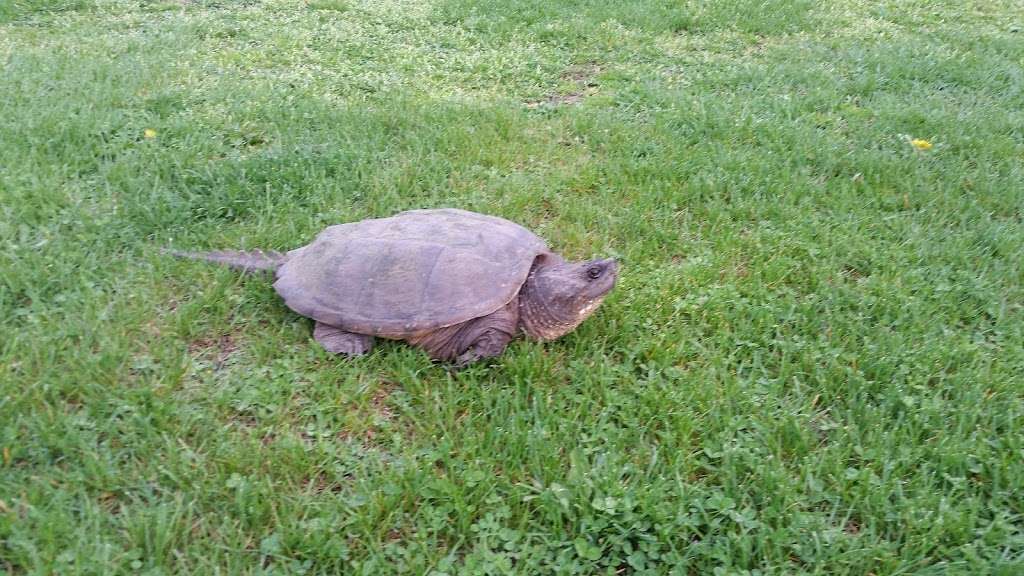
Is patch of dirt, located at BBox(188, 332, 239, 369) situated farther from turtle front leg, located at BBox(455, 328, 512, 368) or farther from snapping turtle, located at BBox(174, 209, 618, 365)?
turtle front leg, located at BBox(455, 328, 512, 368)

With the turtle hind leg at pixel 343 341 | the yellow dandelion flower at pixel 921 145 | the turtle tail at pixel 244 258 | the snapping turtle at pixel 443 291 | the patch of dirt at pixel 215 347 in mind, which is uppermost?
the yellow dandelion flower at pixel 921 145

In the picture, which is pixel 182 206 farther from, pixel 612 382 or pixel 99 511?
pixel 612 382

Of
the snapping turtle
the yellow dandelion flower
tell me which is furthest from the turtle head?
the yellow dandelion flower

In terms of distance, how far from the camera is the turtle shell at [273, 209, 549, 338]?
2730 mm

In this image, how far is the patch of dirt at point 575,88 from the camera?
5426 millimetres

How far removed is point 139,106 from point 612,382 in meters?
4.11

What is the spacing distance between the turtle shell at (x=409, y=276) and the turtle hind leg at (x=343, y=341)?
64 millimetres

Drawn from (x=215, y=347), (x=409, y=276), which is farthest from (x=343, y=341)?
(x=215, y=347)

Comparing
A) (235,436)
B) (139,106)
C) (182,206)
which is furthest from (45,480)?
(139,106)

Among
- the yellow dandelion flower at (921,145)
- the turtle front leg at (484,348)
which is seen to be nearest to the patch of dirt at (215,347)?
the turtle front leg at (484,348)

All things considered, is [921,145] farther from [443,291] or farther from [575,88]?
[443,291]

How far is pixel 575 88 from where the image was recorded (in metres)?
5.68

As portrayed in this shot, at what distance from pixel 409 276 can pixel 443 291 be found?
0.16 metres

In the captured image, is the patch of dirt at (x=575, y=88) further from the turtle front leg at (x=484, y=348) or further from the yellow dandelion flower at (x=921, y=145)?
the turtle front leg at (x=484, y=348)
